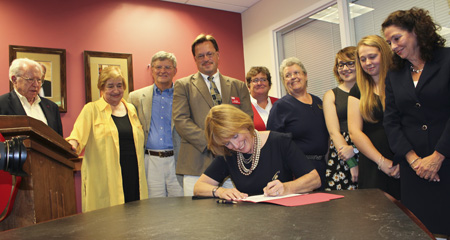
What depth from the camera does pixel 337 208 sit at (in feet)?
3.78

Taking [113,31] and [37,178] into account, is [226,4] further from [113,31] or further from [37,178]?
[37,178]

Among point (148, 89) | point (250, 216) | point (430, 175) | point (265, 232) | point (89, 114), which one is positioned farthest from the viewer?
point (148, 89)

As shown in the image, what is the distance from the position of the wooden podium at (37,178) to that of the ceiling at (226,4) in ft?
→ 12.4

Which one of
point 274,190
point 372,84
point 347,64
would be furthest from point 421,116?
point 274,190

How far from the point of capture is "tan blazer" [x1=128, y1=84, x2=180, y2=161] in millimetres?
2896

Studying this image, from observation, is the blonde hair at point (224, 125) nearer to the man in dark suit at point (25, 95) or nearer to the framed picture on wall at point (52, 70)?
the man in dark suit at point (25, 95)

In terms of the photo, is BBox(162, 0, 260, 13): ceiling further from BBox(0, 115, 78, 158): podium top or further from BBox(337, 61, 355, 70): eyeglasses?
BBox(0, 115, 78, 158): podium top

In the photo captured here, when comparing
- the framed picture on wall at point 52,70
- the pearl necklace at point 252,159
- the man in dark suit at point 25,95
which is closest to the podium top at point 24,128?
the pearl necklace at point 252,159

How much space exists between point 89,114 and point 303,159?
1686 mm

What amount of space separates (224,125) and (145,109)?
142 cm

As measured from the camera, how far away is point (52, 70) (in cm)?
418

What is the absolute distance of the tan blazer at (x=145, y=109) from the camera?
2.90m

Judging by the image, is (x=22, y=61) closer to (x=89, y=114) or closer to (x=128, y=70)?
(x=89, y=114)

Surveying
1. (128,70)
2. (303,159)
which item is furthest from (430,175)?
(128,70)
